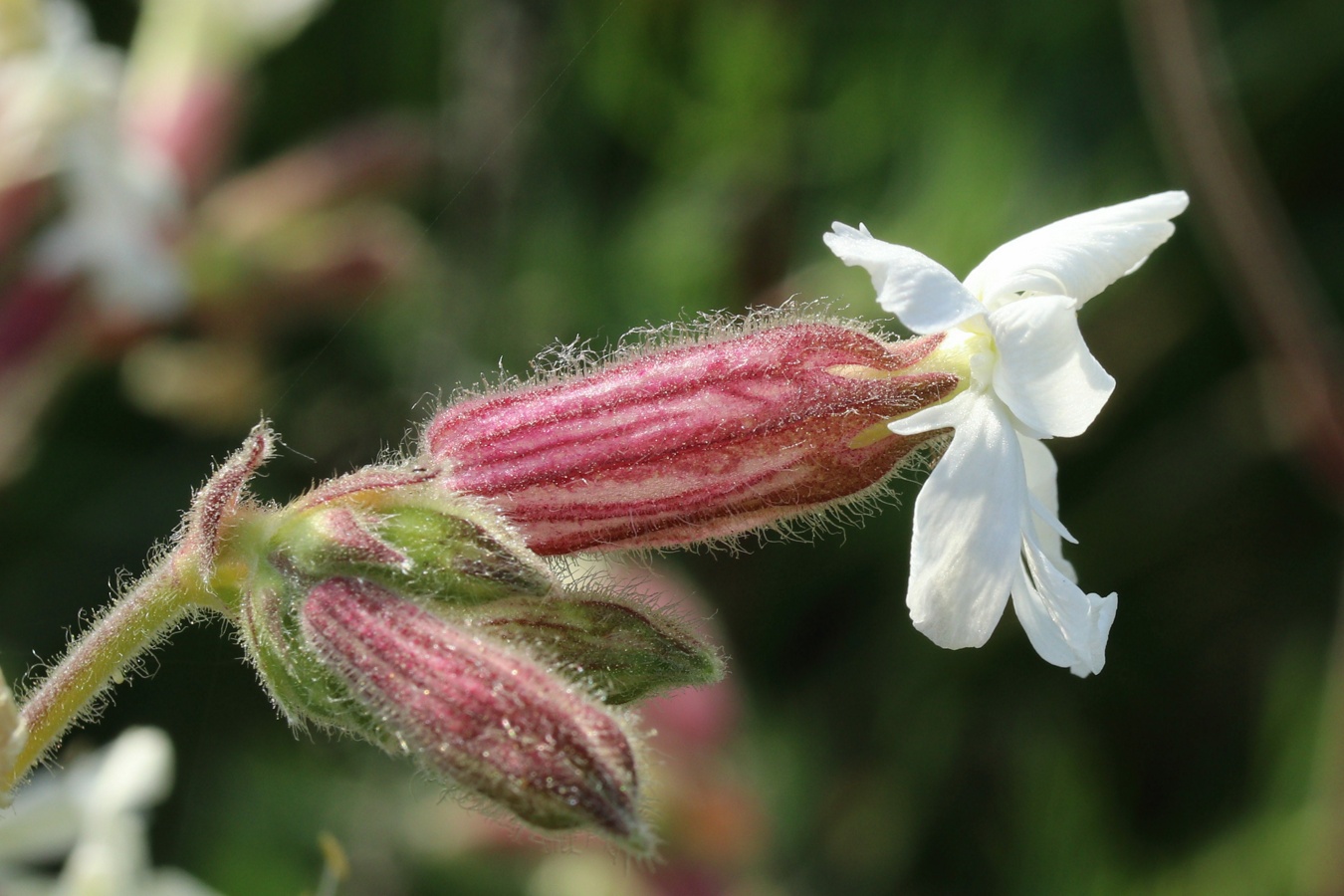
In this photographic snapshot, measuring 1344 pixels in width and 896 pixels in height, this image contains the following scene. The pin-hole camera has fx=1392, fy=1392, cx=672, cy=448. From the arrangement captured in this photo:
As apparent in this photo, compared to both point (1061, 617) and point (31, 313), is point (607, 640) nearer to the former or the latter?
point (1061, 617)

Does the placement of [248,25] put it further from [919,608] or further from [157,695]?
[919,608]

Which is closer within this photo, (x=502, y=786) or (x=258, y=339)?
(x=502, y=786)

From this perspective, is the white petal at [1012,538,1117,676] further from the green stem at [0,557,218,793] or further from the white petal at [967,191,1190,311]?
the green stem at [0,557,218,793]

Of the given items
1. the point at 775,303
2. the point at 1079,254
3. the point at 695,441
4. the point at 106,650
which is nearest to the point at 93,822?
the point at 106,650

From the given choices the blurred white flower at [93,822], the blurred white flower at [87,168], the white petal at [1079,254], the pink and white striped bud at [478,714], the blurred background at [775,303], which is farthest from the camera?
the blurred background at [775,303]

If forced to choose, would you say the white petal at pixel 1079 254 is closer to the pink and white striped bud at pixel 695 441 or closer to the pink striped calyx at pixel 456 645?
the pink and white striped bud at pixel 695 441

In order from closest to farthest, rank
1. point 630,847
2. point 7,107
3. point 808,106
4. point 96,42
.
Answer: point 630,847 < point 7,107 < point 808,106 < point 96,42

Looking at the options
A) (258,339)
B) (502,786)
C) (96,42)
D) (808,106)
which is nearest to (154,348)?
(258,339)

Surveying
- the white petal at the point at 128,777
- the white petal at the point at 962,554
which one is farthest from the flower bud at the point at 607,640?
the white petal at the point at 128,777
